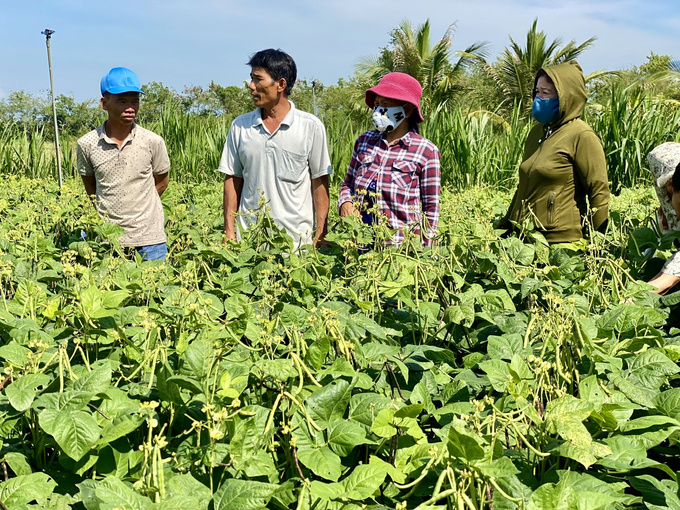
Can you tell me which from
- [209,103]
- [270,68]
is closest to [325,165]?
[270,68]

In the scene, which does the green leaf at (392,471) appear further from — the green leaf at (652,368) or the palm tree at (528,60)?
the palm tree at (528,60)

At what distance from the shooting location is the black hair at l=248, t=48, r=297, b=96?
133 inches

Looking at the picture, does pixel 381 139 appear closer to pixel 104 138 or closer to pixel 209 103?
pixel 104 138

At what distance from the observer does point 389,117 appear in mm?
3455

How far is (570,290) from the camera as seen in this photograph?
2094 millimetres

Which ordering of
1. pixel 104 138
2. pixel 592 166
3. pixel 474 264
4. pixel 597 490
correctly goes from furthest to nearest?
pixel 104 138 → pixel 592 166 → pixel 474 264 → pixel 597 490

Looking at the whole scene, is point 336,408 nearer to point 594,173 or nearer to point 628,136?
point 594,173

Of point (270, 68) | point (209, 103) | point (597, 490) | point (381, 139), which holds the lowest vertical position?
point (597, 490)

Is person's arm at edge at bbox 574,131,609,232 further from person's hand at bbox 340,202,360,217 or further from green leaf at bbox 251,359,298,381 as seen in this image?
green leaf at bbox 251,359,298,381

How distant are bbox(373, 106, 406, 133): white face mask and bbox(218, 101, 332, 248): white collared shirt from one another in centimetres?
32

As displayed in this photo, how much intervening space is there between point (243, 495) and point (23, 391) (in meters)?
0.47

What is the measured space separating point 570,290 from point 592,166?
1.43 meters

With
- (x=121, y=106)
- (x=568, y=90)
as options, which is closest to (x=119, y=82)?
(x=121, y=106)

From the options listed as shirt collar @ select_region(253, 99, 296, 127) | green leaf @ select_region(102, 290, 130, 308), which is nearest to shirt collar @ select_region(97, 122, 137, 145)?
shirt collar @ select_region(253, 99, 296, 127)
